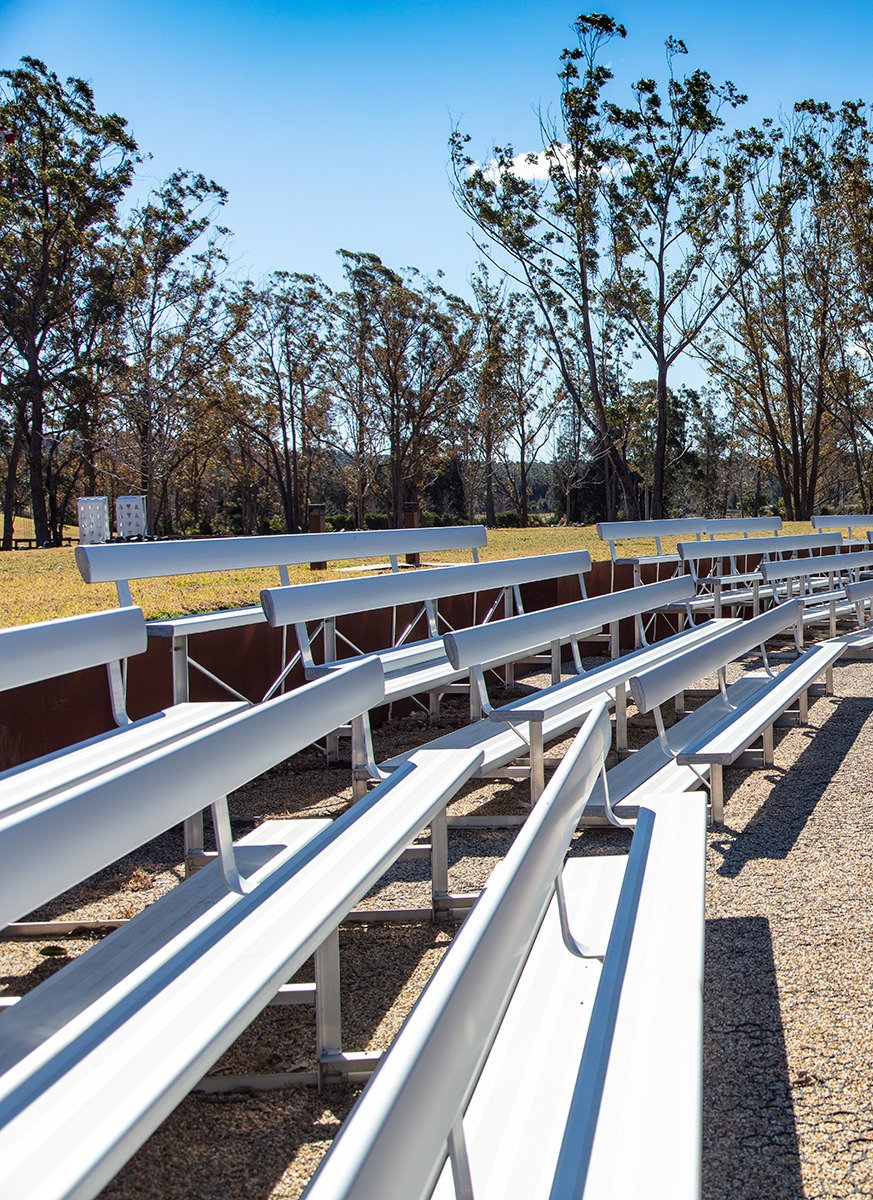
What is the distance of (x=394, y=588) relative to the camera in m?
5.39

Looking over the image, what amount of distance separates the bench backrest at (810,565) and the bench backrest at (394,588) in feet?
5.91

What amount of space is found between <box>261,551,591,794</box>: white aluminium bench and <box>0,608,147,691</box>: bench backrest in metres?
0.72

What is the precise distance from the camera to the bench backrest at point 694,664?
13.4 ft

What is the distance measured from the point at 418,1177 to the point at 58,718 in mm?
3666

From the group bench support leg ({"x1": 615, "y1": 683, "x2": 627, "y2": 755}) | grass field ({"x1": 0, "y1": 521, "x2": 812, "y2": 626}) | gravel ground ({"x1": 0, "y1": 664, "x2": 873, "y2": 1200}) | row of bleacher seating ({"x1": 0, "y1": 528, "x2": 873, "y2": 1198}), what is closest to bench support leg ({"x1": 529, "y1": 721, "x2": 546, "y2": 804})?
gravel ground ({"x1": 0, "y1": 664, "x2": 873, "y2": 1200})

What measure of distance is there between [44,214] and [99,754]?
2920 cm

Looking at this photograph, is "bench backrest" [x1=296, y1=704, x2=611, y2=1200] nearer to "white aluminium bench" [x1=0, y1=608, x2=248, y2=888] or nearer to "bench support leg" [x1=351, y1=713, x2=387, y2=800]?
"white aluminium bench" [x1=0, y1=608, x2=248, y2=888]

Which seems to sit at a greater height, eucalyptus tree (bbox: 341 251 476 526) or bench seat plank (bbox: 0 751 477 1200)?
eucalyptus tree (bbox: 341 251 476 526)

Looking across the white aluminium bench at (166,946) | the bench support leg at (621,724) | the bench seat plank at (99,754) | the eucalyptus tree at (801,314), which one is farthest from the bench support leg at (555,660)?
the eucalyptus tree at (801,314)

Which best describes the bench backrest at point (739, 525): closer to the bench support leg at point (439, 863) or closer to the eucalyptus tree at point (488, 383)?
the bench support leg at point (439, 863)

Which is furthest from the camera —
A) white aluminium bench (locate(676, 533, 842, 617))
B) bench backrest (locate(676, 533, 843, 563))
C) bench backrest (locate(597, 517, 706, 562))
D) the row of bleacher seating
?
bench backrest (locate(676, 533, 843, 563))

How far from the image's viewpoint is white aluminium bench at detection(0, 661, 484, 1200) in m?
1.48

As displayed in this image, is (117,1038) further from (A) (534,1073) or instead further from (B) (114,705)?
(B) (114,705)

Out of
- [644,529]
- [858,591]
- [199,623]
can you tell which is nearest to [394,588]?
[199,623]
